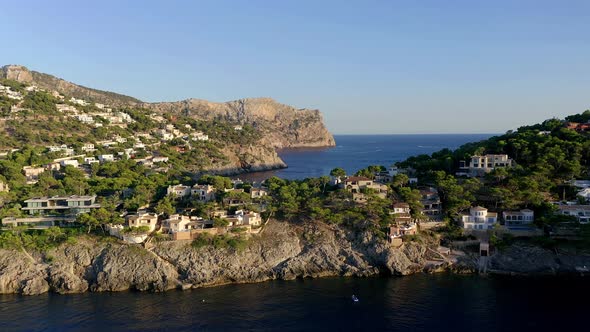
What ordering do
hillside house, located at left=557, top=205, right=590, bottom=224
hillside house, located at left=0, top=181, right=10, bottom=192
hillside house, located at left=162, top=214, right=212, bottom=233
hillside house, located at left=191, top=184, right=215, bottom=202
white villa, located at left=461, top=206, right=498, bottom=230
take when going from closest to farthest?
hillside house, located at left=557, top=205, right=590, bottom=224, hillside house, located at left=162, top=214, right=212, bottom=233, white villa, located at left=461, top=206, right=498, bottom=230, hillside house, located at left=191, top=184, right=215, bottom=202, hillside house, located at left=0, top=181, right=10, bottom=192

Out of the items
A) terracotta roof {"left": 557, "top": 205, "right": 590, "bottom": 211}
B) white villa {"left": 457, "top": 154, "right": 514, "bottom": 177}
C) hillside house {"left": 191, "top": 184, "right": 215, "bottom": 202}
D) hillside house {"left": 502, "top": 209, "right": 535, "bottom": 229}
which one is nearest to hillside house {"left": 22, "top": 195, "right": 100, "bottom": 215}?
hillside house {"left": 191, "top": 184, "right": 215, "bottom": 202}

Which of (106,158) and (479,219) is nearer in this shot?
(479,219)

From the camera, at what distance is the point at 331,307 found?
96.2 feet

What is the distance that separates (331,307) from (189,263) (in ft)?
40.2

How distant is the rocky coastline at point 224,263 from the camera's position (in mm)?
33031

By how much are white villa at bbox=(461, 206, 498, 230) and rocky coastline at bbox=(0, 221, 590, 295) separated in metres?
3.23

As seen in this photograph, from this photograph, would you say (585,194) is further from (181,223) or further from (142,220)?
(142,220)

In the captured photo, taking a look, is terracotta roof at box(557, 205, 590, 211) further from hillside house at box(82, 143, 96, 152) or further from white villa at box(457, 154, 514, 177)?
hillside house at box(82, 143, 96, 152)

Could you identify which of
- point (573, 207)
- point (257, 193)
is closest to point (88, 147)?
point (257, 193)

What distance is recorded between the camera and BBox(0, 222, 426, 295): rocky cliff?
33.0m

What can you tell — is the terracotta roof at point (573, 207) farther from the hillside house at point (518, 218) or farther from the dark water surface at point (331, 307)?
the dark water surface at point (331, 307)

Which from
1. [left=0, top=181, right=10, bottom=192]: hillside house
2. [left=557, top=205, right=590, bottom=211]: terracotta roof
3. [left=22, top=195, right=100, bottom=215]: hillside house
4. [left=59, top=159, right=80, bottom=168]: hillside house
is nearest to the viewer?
[left=557, top=205, right=590, bottom=211]: terracotta roof

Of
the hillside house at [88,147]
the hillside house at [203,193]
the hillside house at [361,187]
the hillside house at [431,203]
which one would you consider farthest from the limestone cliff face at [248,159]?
the hillside house at [431,203]

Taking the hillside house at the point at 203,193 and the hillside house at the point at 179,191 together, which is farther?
the hillside house at the point at 179,191
